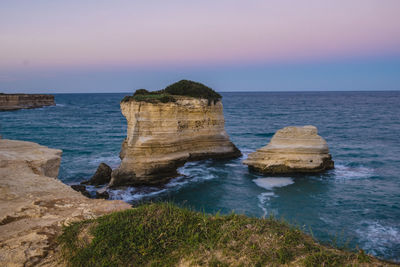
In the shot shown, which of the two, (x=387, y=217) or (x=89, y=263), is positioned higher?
(x=89, y=263)

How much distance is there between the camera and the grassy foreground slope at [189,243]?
Result: 4684mm

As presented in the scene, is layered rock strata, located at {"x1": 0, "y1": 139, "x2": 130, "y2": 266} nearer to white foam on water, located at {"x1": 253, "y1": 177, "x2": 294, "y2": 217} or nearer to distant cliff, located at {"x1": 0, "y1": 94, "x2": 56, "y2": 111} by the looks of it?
white foam on water, located at {"x1": 253, "y1": 177, "x2": 294, "y2": 217}

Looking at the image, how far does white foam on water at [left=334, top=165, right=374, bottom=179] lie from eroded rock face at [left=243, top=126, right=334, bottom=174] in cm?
96

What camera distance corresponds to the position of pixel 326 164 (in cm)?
2056

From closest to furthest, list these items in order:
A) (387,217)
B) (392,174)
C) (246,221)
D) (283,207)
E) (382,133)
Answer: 1. (246,221)
2. (387,217)
3. (283,207)
4. (392,174)
5. (382,133)

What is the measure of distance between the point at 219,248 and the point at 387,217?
11805 mm

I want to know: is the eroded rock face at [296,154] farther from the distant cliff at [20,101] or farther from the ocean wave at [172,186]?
the distant cliff at [20,101]

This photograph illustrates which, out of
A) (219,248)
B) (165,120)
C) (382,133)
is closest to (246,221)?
(219,248)

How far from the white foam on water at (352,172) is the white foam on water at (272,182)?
3.54 m

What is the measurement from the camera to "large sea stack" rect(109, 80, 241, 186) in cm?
1877

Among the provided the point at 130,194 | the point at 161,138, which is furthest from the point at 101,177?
the point at 161,138

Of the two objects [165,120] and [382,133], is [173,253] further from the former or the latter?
[382,133]

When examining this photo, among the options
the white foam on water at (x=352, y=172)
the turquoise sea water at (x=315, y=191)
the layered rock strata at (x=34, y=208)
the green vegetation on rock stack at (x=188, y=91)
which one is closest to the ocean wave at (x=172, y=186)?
the turquoise sea water at (x=315, y=191)

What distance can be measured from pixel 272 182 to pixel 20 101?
81326 mm
